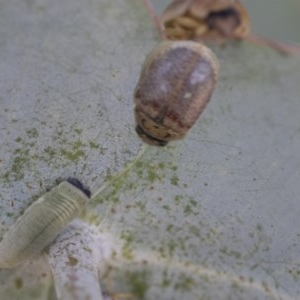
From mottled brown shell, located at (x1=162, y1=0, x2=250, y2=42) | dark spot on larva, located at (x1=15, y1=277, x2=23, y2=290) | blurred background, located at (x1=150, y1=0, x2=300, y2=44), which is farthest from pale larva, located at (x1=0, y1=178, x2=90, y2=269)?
blurred background, located at (x1=150, y1=0, x2=300, y2=44)

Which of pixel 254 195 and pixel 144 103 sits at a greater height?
pixel 144 103

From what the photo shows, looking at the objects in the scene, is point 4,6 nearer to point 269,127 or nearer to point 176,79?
point 176,79

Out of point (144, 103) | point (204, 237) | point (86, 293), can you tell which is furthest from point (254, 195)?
point (86, 293)

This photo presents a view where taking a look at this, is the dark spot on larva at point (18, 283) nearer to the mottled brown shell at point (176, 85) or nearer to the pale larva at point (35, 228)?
the pale larva at point (35, 228)

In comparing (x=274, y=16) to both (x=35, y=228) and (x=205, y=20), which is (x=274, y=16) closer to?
(x=205, y=20)

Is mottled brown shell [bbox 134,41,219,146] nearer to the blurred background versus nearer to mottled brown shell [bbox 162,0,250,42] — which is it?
mottled brown shell [bbox 162,0,250,42]

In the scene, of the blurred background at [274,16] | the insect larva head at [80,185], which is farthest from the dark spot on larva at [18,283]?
the blurred background at [274,16]
